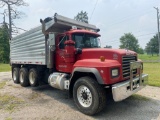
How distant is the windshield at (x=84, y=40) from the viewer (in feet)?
20.5

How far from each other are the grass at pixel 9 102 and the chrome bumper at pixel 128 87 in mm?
3224

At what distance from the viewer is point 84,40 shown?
21.3 ft

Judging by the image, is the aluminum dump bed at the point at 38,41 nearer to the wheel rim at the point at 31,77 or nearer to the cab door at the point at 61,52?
the cab door at the point at 61,52

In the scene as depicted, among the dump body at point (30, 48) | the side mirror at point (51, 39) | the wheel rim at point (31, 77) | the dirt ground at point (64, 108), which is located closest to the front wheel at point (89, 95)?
the dirt ground at point (64, 108)

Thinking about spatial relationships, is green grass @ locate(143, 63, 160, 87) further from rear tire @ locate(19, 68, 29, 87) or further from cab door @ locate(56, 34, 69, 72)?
rear tire @ locate(19, 68, 29, 87)

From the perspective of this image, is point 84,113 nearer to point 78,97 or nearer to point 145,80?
point 78,97

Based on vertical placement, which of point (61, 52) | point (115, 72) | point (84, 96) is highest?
point (61, 52)

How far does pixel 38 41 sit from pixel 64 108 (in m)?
3.56

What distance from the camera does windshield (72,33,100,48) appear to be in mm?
6259

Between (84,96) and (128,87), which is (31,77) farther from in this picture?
(128,87)

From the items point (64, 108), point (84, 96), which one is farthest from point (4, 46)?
point (84, 96)

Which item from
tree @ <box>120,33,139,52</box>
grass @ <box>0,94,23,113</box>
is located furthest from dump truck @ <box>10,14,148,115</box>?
tree @ <box>120,33,139,52</box>

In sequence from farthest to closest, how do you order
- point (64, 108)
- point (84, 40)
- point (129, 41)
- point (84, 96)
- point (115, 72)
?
1. point (129, 41)
2. point (84, 40)
3. point (64, 108)
4. point (84, 96)
5. point (115, 72)

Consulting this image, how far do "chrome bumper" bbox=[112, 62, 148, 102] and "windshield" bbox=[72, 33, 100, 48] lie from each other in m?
1.95
